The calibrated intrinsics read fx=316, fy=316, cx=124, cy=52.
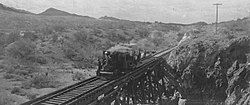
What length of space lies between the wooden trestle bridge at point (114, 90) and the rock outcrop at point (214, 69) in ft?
5.36

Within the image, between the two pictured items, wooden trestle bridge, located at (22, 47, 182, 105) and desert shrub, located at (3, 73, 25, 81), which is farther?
desert shrub, located at (3, 73, 25, 81)

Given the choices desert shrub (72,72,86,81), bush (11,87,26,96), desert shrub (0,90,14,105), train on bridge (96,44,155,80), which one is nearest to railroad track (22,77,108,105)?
train on bridge (96,44,155,80)

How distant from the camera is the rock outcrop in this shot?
22.2 meters

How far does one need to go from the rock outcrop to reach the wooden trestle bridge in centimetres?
163

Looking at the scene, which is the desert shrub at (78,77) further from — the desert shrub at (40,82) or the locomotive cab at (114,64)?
the locomotive cab at (114,64)

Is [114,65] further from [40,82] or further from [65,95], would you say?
[40,82]

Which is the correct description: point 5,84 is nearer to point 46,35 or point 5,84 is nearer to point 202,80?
point 202,80

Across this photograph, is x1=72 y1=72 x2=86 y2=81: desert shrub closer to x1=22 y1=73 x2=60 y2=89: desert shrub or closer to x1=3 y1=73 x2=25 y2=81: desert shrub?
x1=22 y1=73 x2=60 y2=89: desert shrub

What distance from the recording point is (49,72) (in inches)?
1425

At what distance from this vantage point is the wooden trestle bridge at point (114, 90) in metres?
13.8

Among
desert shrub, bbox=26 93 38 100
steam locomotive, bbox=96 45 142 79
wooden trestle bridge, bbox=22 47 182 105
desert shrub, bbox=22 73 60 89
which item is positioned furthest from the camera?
desert shrub, bbox=22 73 60 89

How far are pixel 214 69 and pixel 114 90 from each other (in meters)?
11.1

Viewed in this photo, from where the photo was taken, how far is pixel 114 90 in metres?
16.0

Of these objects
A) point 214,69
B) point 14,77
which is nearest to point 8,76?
point 14,77
